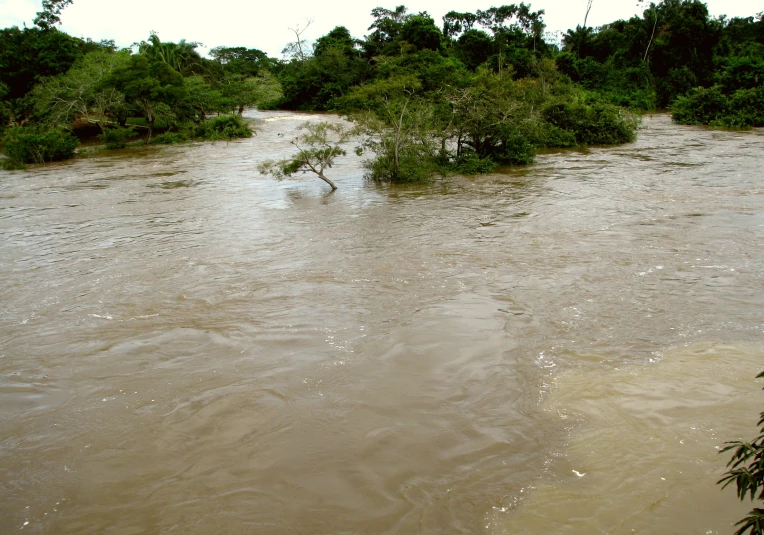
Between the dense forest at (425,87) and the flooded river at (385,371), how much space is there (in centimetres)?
562

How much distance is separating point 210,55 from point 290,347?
64.0 m

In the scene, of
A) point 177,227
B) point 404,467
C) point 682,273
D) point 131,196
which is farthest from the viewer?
point 131,196

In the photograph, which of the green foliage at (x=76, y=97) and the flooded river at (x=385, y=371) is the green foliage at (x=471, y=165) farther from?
the green foliage at (x=76, y=97)

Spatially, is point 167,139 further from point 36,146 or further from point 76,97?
point 36,146

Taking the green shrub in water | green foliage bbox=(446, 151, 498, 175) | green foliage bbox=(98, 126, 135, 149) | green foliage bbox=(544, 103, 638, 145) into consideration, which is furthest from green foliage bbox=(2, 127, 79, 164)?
green foliage bbox=(544, 103, 638, 145)

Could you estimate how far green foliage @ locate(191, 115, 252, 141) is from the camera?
29.2 metres

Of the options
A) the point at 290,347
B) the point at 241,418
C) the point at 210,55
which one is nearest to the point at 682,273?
the point at 290,347

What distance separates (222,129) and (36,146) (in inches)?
381

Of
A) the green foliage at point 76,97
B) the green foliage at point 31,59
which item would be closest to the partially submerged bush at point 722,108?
the green foliage at point 76,97

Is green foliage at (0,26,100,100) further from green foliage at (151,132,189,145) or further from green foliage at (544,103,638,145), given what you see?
green foliage at (544,103,638,145)

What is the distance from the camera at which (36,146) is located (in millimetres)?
22438

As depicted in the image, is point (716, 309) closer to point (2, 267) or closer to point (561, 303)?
point (561, 303)

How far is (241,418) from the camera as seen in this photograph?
A: 17.0ft

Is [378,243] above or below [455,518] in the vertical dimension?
above
